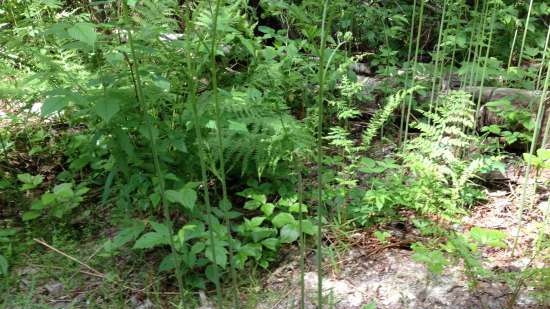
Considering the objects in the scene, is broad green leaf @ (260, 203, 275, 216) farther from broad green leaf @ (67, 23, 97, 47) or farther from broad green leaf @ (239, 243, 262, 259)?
broad green leaf @ (67, 23, 97, 47)

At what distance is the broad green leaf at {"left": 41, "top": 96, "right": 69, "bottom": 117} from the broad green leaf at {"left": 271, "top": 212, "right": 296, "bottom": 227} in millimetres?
953

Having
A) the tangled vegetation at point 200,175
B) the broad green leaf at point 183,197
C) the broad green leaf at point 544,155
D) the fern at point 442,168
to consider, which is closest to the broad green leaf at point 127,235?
the tangled vegetation at point 200,175

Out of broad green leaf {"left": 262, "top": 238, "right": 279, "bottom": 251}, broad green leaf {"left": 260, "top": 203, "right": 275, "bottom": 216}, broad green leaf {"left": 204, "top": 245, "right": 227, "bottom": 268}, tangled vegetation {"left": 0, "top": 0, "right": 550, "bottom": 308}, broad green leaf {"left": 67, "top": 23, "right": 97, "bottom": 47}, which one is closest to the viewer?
broad green leaf {"left": 67, "top": 23, "right": 97, "bottom": 47}

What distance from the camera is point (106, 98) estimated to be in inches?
68.5

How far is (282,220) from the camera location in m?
1.95

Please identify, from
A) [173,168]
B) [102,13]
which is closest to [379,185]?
[173,168]

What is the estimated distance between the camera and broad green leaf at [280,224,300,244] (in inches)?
74.6

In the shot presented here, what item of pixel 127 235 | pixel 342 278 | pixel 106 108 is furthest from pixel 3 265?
pixel 342 278

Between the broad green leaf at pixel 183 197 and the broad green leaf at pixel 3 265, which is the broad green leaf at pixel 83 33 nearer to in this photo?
the broad green leaf at pixel 183 197

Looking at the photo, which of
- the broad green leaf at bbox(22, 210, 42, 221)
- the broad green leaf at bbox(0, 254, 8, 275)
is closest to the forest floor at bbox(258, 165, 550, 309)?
the broad green leaf at bbox(0, 254, 8, 275)

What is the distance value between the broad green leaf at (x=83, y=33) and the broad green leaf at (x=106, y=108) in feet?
0.91

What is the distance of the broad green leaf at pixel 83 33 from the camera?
1.44 m

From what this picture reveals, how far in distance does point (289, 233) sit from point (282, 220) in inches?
2.8

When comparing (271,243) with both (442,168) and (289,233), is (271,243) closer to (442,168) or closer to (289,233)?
(289,233)
